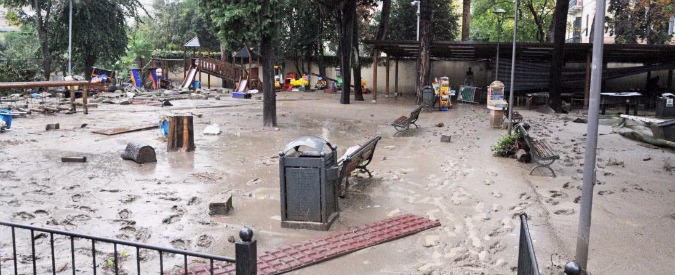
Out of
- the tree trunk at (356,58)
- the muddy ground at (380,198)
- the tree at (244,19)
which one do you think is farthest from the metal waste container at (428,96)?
the tree at (244,19)

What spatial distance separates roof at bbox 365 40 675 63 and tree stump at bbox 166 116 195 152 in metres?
13.9

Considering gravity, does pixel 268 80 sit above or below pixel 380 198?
above

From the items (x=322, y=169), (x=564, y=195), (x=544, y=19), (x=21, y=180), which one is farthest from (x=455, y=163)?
(x=544, y=19)

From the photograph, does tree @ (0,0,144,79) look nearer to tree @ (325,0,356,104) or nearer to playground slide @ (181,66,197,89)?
playground slide @ (181,66,197,89)

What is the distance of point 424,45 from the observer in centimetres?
2645

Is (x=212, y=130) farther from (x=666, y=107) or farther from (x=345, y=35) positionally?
(x=666, y=107)

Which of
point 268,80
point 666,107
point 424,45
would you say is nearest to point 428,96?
point 424,45

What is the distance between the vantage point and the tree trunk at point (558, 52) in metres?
23.5

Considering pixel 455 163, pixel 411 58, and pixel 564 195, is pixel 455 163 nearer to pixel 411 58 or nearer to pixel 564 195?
pixel 564 195

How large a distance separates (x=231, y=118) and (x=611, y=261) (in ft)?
52.3

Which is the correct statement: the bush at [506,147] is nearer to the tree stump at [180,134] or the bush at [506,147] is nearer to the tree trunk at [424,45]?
the tree stump at [180,134]

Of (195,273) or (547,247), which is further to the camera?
(547,247)

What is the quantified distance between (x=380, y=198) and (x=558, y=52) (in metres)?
17.8

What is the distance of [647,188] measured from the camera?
32.0 ft
